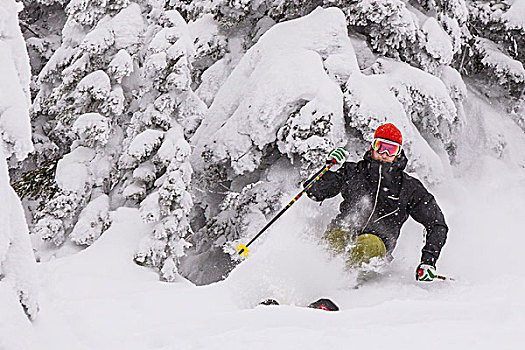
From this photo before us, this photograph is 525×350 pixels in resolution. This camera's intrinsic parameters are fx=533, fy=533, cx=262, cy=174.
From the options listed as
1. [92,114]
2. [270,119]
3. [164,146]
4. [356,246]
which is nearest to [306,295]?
[356,246]

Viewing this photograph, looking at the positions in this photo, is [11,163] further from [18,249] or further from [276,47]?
[18,249]

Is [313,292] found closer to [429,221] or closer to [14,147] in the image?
[429,221]

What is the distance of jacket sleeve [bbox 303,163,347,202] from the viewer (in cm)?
628

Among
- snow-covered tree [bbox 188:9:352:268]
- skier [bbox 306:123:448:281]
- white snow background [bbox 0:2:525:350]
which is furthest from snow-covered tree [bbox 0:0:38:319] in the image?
snow-covered tree [bbox 188:9:352:268]

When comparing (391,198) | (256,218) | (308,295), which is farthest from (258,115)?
(308,295)

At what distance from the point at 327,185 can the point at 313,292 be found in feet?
4.15

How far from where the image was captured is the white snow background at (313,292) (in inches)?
127

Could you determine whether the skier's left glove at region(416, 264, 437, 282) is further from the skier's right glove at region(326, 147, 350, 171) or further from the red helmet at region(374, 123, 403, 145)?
the skier's right glove at region(326, 147, 350, 171)

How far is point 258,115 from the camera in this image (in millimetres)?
7094

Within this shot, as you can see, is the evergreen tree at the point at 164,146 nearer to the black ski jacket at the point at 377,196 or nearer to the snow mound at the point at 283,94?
the snow mound at the point at 283,94

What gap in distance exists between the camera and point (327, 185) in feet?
20.6

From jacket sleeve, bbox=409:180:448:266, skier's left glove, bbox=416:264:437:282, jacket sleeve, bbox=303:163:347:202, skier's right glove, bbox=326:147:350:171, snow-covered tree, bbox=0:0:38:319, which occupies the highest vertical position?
snow-covered tree, bbox=0:0:38:319

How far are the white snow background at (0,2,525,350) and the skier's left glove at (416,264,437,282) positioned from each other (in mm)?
154

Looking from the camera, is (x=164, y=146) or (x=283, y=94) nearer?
(x=283, y=94)
